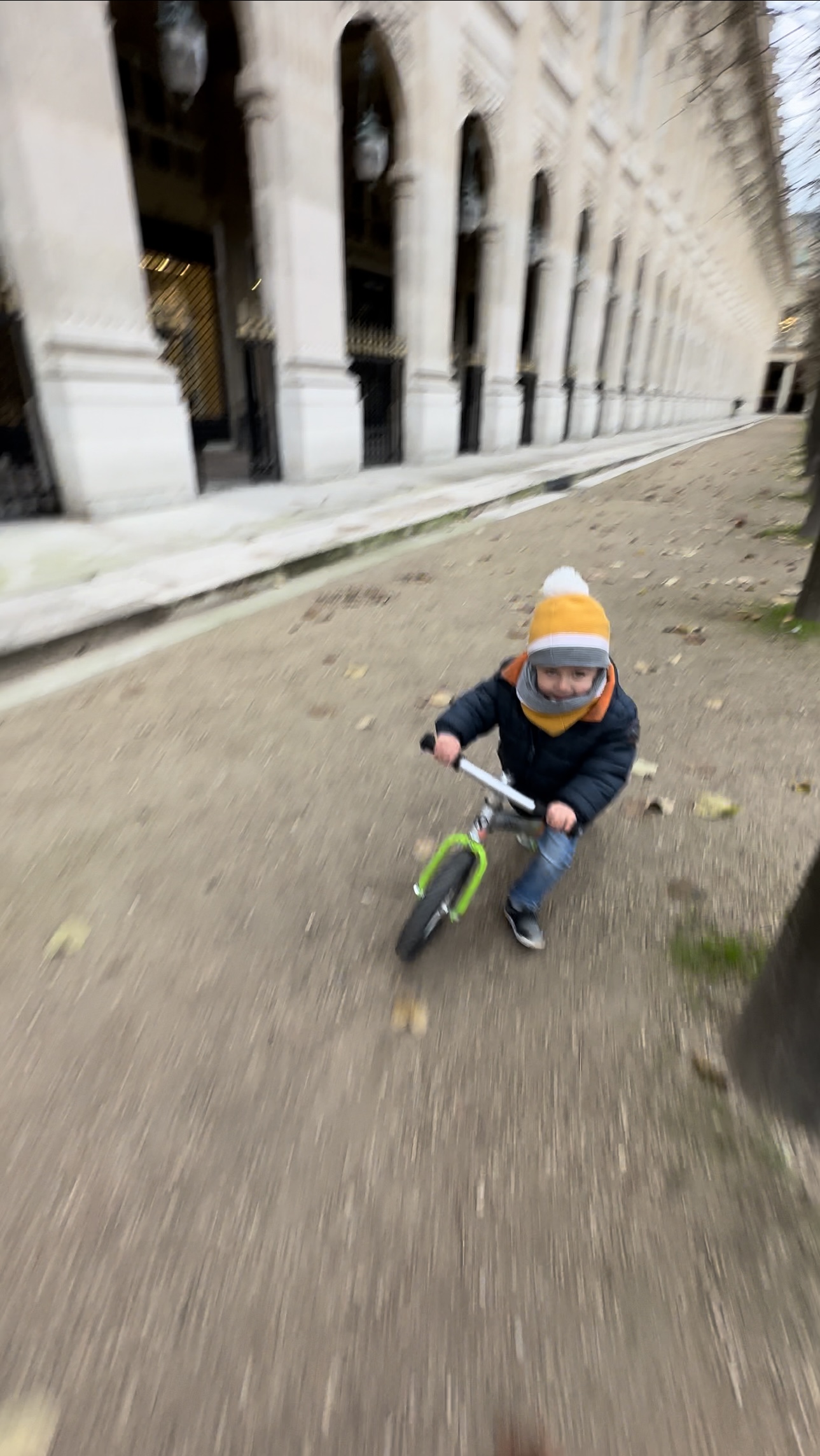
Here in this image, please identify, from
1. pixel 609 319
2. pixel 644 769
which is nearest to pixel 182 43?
pixel 644 769

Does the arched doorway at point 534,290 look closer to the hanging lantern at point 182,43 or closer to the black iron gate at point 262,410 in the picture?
the black iron gate at point 262,410

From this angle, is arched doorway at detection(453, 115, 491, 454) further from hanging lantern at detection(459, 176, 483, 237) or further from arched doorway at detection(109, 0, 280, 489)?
arched doorway at detection(109, 0, 280, 489)

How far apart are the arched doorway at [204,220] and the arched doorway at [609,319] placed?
13656 millimetres

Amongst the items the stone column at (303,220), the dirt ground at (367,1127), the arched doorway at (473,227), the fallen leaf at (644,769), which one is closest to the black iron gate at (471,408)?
the arched doorway at (473,227)

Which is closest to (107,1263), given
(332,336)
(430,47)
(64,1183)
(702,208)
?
(64,1183)

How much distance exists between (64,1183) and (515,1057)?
1103 millimetres

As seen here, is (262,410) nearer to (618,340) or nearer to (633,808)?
(633,808)

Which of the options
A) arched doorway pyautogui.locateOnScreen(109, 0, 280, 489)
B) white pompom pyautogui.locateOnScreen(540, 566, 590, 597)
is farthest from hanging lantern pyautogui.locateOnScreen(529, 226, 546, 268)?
white pompom pyautogui.locateOnScreen(540, 566, 590, 597)

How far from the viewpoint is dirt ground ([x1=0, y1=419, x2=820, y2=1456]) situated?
124cm

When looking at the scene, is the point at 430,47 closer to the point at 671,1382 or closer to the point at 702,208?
the point at 671,1382

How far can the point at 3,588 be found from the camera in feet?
17.2

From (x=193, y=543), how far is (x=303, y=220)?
5.48m

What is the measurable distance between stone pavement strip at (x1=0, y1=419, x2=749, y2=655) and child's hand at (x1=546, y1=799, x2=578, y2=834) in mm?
3639

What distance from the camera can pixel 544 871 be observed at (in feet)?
7.20
